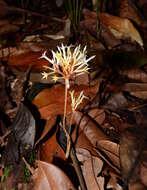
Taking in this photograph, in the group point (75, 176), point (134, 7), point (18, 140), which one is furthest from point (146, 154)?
point (134, 7)

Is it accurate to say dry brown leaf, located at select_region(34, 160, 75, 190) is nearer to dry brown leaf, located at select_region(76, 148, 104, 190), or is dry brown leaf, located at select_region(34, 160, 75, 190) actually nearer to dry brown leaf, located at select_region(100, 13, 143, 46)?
dry brown leaf, located at select_region(76, 148, 104, 190)

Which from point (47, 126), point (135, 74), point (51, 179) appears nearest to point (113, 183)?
point (51, 179)

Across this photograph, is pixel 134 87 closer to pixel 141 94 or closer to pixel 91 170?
pixel 141 94

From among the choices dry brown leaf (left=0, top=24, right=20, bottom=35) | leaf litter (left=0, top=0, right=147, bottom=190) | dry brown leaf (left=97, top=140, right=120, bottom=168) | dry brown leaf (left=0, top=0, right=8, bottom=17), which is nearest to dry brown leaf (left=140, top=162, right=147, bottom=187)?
leaf litter (left=0, top=0, right=147, bottom=190)

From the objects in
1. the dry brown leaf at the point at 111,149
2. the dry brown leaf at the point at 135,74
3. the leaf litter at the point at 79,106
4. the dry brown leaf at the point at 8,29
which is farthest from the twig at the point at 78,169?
the dry brown leaf at the point at 8,29

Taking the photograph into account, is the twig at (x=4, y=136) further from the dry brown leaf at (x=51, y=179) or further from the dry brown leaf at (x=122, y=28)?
the dry brown leaf at (x=122, y=28)

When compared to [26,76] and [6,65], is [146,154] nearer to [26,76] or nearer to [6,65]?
[26,76]

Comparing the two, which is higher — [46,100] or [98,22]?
[98,22]
